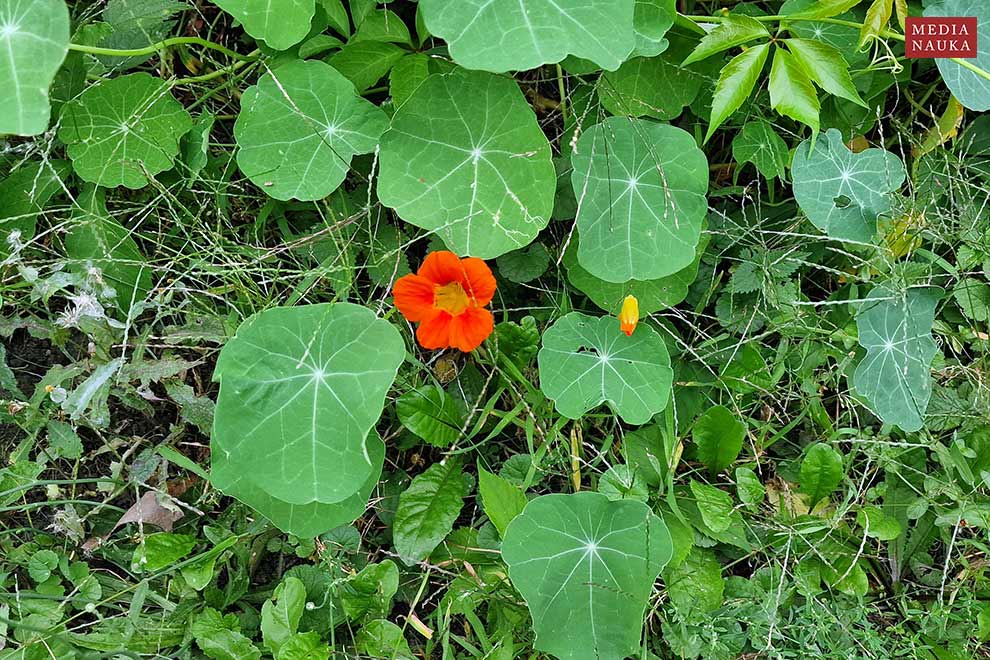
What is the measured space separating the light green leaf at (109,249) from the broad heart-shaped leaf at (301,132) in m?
0.47

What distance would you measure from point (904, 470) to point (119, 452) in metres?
2.37

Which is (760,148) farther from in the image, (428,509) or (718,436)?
(428,509)

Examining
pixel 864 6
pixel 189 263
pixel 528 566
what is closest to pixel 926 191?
pixel 864 6

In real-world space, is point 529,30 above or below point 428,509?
above

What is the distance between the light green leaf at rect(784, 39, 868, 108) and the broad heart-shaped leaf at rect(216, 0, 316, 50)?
1.21m

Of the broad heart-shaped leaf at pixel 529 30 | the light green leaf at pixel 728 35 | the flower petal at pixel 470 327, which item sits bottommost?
the flower petal at pixel 470 327

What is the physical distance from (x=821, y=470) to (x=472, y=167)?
131 cm

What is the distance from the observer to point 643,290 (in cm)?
223

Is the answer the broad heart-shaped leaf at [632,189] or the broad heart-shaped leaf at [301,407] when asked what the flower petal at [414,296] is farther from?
the broad heart-shaped leaf at [632,189]

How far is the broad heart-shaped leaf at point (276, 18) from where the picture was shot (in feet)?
6.36

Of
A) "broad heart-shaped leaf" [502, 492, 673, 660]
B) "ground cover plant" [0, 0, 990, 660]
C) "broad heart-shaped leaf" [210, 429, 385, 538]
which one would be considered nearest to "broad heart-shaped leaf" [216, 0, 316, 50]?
"ground cover plant" [0, 0, 990, 660]

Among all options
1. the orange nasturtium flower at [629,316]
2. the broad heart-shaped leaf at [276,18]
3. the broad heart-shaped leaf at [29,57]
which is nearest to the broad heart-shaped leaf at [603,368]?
the orange nasturtium flower at [629,316]

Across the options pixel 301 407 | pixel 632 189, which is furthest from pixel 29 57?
pixel 632 189

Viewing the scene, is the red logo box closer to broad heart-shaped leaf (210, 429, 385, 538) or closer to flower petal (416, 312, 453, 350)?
flower petal (416, 312, 453, 350)
